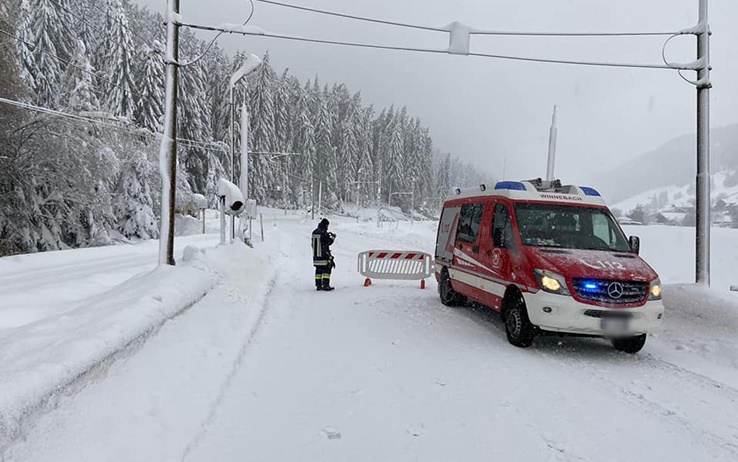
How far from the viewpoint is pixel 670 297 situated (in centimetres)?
998

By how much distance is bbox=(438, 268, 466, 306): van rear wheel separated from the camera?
1066 centimetres

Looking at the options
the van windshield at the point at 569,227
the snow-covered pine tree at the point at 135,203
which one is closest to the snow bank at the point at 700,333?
the van windshield at the point at 569,227

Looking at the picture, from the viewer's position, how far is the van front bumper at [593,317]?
6.58 metres

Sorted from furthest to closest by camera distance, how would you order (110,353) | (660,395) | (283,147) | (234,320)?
(283,147) → (234,320) → (660,395) → (110,353)

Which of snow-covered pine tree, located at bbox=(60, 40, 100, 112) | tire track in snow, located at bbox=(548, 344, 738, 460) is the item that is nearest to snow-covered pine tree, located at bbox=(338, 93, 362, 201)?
snow-covered pine tree, located at bbox=(60, 40, 100, 112)

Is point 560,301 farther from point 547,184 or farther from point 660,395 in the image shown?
point 547,184

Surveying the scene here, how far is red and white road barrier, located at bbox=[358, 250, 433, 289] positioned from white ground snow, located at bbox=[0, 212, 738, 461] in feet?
15.3

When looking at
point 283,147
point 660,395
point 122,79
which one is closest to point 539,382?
point 660,395

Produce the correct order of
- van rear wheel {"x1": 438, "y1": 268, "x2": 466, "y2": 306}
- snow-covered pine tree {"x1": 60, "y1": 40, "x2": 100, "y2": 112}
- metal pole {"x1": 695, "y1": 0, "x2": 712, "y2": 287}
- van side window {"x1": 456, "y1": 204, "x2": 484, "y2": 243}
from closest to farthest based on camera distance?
van side window {"x1": 456, "y1": 204, "x2": 484, "y2": 243} < metal pole {"x1": 695, "y1": 0, "x2": 712, "y2": 287} < van rear wheel {"x1": 438, "y1": 268, "x2": 466, "y2": 306} < snow-covered pine tree {"x1": 60, "y1": 40, "x2": 100, "y2": 112}

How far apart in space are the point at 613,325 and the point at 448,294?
4461mm

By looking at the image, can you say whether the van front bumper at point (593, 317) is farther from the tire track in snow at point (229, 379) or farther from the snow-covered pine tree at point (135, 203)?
the snow-covered pine tree at point (135, 203)

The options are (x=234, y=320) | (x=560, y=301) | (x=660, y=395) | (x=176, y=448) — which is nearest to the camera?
(x=176, y=448)

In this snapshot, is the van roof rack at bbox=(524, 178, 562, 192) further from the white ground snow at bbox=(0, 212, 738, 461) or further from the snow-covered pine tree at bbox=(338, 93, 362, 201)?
the snow-covered pine tree at bbox=(338, 93, 362, 201)

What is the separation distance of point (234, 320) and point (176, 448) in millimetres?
4171
